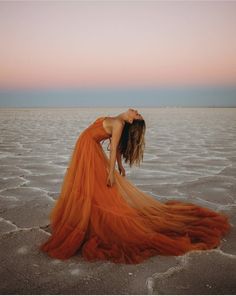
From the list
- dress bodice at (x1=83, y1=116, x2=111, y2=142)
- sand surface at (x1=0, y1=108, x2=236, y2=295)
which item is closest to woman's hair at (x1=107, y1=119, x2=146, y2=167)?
dress bodice at (x1=83, y1=116, x2=111, y2=142)

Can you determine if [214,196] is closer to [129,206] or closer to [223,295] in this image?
[129,206]

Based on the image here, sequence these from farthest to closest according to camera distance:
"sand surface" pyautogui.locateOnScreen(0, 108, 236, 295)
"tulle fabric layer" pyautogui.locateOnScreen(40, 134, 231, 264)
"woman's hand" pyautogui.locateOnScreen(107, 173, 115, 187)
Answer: "woman's hand" pyautogui.locateOnScreen(107, 173, 115, 187) < "tulle fabric layer" pyautogui.locateOnScreen(40, 134, 231, 264) < "sand surface" pyautogui.locateOnScreen(0, 108, 236, 295)

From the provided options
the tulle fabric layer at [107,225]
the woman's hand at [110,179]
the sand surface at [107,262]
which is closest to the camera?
the sand surface at [107,262]

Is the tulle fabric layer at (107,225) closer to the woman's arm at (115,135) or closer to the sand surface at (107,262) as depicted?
the sand surface at (107,262)

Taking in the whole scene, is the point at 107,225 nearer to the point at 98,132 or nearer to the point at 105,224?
the point at 105,224

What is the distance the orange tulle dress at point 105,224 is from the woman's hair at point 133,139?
0.16 m

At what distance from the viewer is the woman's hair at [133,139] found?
107 inches

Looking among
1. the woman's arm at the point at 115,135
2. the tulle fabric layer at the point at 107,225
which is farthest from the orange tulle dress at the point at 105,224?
the woman's arm at the point at 115,135

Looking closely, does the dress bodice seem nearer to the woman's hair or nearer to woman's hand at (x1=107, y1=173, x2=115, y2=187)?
the woman's hair

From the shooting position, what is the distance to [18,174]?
5.20m

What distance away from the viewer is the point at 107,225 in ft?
8.66

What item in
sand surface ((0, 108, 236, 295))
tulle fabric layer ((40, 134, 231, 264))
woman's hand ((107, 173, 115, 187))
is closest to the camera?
sand surface ((0, 108, 236, 295))

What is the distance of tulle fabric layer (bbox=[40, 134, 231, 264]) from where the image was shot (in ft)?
8.21

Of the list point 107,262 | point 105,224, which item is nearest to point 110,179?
point 105,224
